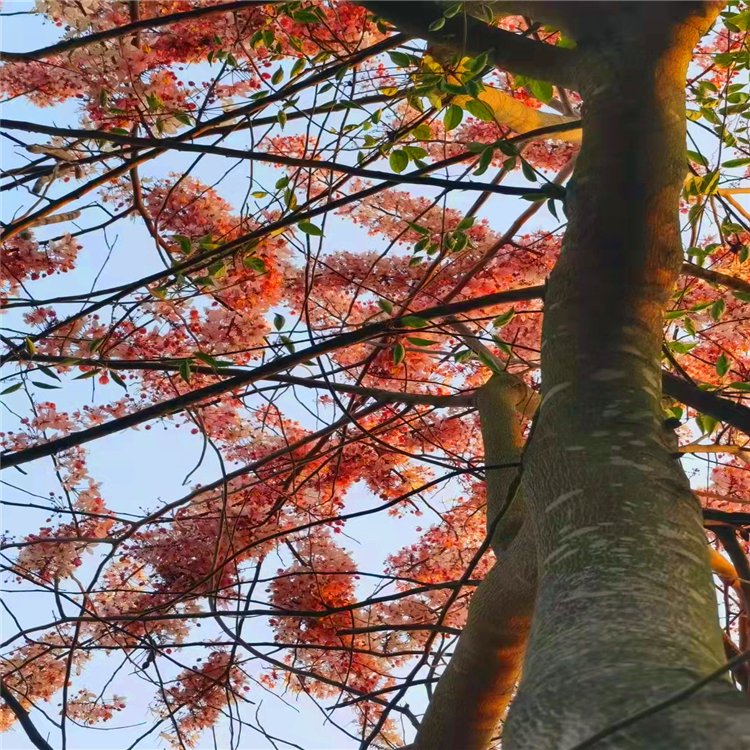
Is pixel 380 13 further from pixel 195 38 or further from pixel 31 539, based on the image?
pixel 31 539

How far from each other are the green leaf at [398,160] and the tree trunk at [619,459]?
2.41 ft

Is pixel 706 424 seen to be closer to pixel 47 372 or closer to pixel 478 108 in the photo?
pixel 478 108

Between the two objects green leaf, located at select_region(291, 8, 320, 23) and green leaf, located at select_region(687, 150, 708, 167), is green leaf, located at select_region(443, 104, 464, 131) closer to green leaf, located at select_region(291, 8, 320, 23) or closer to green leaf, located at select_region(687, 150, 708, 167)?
green leaf, located at select_region(291, 8, 320, 23)

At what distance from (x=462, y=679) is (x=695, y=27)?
62.0 inches

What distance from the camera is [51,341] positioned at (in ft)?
10.8

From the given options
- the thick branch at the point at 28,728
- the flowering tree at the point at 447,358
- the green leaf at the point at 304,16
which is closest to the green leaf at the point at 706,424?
the flowering tree at the point at 447,358

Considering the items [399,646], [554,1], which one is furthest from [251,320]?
[554,1]

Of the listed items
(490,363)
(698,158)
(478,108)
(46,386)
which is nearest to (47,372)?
(46,386)

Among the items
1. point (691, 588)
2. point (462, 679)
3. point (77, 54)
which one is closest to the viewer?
point (691, 588)

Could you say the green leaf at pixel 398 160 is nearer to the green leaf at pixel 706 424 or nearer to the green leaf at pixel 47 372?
the green leaf at pixel 706 424

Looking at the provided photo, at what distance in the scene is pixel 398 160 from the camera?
2186mm

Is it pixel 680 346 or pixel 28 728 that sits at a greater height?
pixel 680 346

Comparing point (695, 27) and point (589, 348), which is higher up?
point (695, 27)

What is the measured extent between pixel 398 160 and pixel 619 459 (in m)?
1.29
